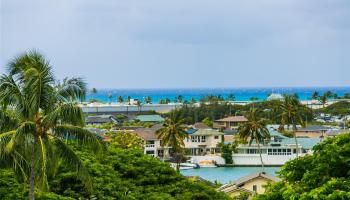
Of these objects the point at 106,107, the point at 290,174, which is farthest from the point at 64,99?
the point at 106,107

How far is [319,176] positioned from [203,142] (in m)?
54.9

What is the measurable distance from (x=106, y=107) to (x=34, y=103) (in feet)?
372

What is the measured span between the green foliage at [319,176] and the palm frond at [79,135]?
3889 mm

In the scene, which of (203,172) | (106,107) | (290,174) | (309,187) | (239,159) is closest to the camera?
(309,187)

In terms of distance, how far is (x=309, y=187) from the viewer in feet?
36.8

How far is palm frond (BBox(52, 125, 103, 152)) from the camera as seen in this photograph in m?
13.3

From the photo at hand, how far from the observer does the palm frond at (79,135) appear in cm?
1328

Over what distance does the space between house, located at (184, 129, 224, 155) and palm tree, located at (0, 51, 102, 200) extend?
171ft

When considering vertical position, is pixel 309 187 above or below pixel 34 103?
below

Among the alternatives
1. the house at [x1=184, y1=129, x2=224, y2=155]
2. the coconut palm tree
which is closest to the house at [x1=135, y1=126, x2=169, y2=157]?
the house at [x1=184, y1=129, x2=224, y2=155]

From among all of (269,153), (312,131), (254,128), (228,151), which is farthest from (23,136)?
(312,131)

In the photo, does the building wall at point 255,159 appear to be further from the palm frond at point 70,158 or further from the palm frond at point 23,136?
the palm frond at point 23,136

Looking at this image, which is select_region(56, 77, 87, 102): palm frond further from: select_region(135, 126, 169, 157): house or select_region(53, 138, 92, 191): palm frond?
select_region(135, 126, 169, 157): house

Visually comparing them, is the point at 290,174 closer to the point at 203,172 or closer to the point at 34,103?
the point at 34,103
